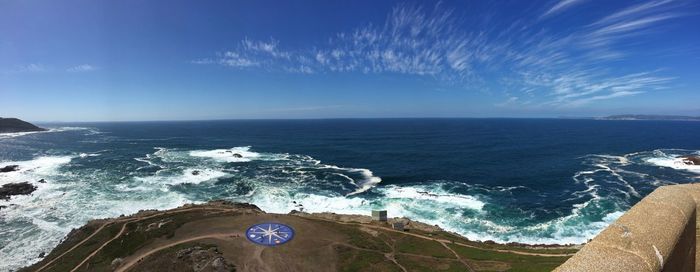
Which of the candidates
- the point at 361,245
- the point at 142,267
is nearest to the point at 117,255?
the point at 142,267

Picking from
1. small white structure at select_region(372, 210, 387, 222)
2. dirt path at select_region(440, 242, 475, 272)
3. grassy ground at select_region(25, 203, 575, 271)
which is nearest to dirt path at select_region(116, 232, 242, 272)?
grassy ground at select_region(25, 203, 575, 271)

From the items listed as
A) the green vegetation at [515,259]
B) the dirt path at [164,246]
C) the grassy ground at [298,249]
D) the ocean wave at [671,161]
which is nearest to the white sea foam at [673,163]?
the ocean wave at [671,161]

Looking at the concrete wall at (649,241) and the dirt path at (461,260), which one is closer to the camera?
the concrete wall at (649,241)

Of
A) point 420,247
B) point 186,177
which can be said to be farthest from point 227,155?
point 420,247

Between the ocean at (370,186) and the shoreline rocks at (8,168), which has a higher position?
the shoreline rocks at (8,168)

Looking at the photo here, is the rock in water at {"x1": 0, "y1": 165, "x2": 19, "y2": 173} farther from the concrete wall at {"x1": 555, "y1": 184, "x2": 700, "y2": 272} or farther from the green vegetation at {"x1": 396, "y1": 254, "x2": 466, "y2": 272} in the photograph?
the concrete wall at {"x1": 555, "y1": 184, "x2": 700, "y2": 272}

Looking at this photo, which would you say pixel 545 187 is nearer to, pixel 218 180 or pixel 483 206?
pixel 483 206

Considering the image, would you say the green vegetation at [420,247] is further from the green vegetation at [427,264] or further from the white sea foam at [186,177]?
the white sea foam at [186,177]
